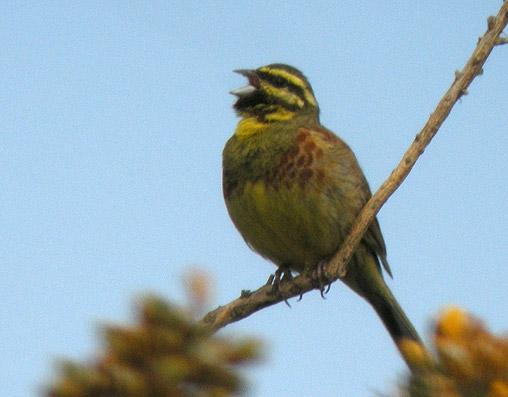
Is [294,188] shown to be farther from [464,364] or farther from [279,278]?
[464,364]

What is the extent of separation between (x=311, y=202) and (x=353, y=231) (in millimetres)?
542

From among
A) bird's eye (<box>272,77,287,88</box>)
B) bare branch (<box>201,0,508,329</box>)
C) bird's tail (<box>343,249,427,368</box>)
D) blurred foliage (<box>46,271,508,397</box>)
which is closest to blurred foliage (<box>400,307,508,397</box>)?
blurred foliage (<box>46,271,508,397</box>)

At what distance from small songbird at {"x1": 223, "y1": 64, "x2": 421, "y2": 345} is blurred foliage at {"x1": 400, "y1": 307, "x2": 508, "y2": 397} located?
4423 mm

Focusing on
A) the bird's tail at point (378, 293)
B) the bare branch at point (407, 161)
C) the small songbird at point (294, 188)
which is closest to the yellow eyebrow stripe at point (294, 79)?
the small songbird at point (294, 188)

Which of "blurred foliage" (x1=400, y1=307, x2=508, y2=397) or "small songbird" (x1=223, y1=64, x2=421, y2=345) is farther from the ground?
"small songbird" (x1=223, y1=64, x2=421, y2=345)

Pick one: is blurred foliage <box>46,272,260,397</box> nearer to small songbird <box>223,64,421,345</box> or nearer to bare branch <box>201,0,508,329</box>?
bare branch <box>201,0,508,329</box>

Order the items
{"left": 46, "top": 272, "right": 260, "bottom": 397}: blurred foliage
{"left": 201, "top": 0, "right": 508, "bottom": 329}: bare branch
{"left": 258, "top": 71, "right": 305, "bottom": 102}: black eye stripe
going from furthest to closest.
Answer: {"left": 258, "top": 71, "right": 305, "bottom": 102}: black eye stripe → {"left": 201, "top": 0, "right": 508, "bottom": 329}: bare branch → {"left": 46, "top": 272, "right": 260, "bottom": 397}: blurred foliage

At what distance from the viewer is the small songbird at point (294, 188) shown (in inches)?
210

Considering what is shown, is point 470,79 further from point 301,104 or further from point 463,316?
point 463,316

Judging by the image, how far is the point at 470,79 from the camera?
4066 millimetres

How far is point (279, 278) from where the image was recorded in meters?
5.34

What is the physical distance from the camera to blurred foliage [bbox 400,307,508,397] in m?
0.76

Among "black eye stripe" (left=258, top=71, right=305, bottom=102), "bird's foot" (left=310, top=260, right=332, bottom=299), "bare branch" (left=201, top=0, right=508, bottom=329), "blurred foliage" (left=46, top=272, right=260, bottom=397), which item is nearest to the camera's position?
"blurred foliage" (left=46, top=272, right=260, bottom=397)

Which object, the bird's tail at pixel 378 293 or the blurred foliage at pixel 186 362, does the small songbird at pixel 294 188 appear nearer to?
the bird's tail at pixel 378 293
